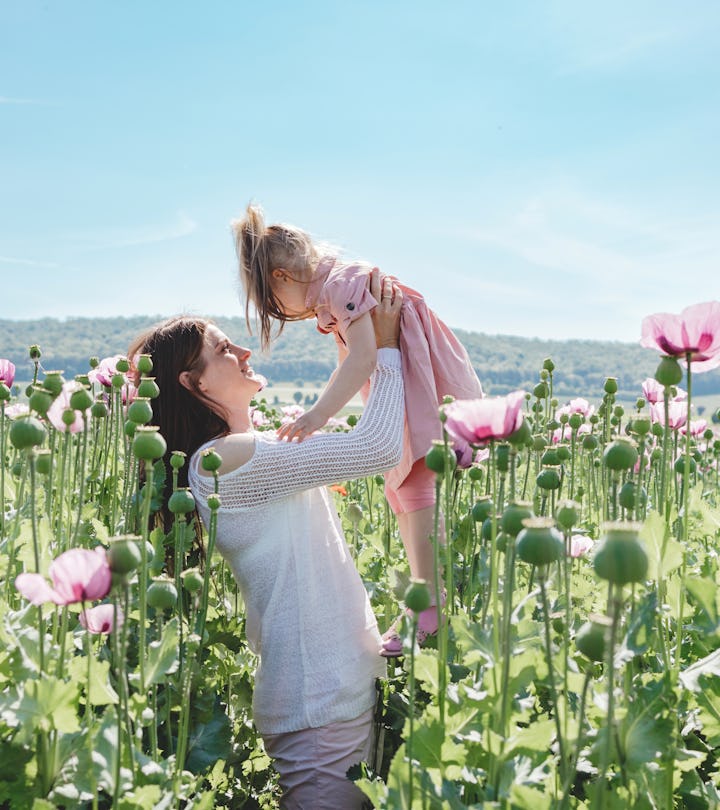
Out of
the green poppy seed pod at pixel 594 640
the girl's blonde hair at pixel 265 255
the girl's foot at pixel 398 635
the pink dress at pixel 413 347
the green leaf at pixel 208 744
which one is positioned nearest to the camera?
the green poppy seed pod at pixel 594 640

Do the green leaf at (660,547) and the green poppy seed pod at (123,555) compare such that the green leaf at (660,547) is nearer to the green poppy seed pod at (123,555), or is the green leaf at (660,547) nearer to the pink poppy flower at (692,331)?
the pink poppy flower at (692,331)

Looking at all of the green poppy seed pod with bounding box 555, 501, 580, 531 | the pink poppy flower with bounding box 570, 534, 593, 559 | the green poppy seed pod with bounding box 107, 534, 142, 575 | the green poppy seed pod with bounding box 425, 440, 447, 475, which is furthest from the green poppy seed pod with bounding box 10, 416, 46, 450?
the pink poppy flower with bounding box 570, 534, 593, 559

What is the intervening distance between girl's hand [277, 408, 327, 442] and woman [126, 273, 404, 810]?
Answer: 0.15m

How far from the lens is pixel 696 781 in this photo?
166cm

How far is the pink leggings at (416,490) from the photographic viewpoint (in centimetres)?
337

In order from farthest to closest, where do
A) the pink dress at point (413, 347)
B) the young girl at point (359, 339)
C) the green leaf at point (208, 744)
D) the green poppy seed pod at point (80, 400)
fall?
the pink dress at point (413, 347) < the young girl at point (359, 339) < the green leaf at point (208, 744) < the green poppy seed pod at point (80, 400)

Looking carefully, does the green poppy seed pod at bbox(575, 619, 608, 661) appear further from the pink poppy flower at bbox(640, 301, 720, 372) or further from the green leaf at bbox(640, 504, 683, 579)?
the pink poppy flower at bbox(640, 301, 720, 372)

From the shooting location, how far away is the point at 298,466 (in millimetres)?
2482

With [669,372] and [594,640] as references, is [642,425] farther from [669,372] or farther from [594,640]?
[594,640]

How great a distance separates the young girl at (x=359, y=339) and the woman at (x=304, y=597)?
0.90 feet

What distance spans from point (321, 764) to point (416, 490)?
1248 millimetres

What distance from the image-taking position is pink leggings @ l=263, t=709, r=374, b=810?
2.37 meters

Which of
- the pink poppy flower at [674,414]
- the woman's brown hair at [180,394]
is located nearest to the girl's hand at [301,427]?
the woman's brown hair at [180,394]

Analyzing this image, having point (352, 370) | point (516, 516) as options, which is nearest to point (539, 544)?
point (516, 516)
